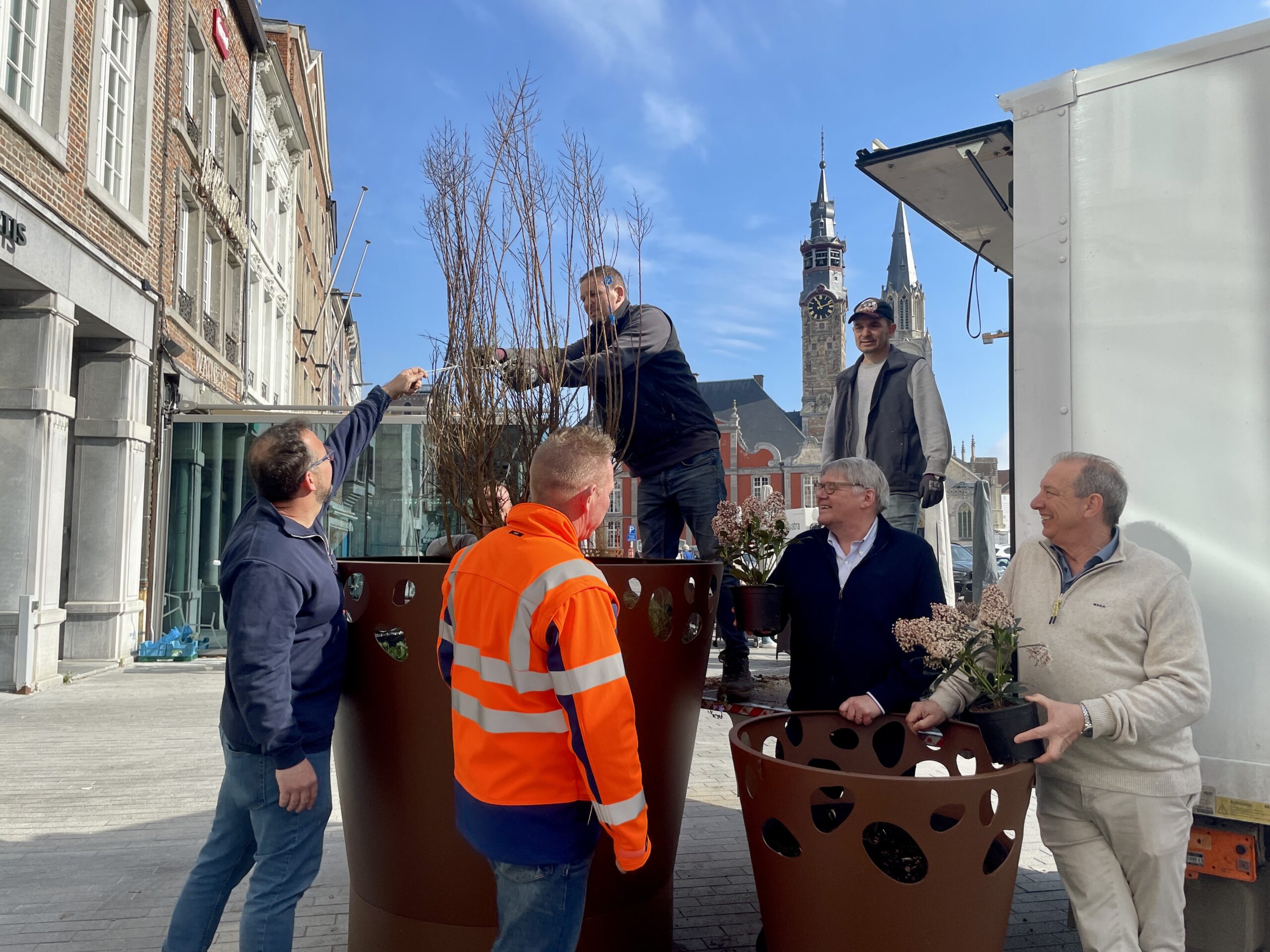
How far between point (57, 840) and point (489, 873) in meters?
3.09

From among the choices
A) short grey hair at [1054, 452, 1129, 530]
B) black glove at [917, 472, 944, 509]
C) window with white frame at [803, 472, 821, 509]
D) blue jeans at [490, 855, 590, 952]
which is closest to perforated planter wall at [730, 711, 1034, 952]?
blue jeans at [490, 855, 590, 952]

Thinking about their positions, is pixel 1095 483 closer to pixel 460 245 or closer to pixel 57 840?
pixel 460 245

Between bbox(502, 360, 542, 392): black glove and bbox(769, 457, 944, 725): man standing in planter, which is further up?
bbox(502, 360, 542, 392): black glove

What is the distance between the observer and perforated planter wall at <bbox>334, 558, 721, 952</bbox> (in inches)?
107

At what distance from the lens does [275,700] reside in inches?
94.7

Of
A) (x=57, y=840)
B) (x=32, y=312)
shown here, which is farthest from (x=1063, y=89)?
(x=32, y=312)

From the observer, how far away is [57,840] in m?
4.52

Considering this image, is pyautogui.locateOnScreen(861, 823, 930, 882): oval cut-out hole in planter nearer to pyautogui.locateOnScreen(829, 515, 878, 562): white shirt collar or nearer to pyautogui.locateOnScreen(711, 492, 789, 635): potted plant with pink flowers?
pyautogui.locateOnScreen(711, 492, 789, 635): potted plant with pink flowers

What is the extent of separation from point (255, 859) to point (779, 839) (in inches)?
59.7

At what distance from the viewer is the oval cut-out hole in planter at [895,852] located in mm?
2340

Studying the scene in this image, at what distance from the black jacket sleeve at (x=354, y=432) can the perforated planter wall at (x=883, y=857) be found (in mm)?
1612

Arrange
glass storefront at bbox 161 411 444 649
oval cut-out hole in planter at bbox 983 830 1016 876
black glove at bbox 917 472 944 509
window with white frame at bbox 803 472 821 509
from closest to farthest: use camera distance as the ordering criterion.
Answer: oval cut-out hole in planter at bbox 983 830 1016 876, black glove at bbox 917 472 944 509, glass storefront at bbox 161 411 444 649, window with white frame at bbox 803 472 821 509

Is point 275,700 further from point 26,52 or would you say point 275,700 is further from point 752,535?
point 26,52

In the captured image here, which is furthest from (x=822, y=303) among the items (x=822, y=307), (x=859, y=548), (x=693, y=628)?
(x=693, y=628)
